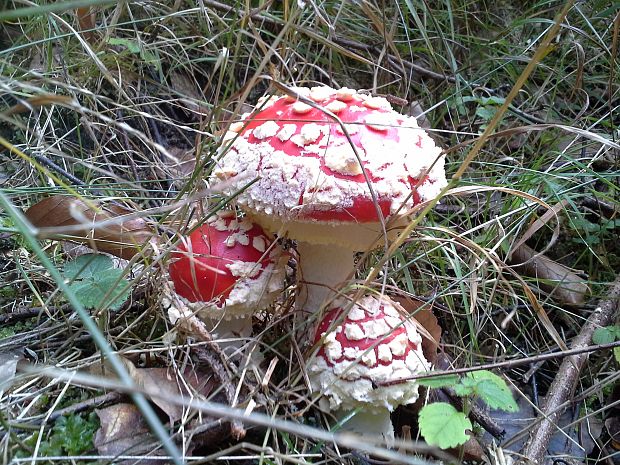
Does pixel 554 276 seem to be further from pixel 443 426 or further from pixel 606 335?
pixel 443 426

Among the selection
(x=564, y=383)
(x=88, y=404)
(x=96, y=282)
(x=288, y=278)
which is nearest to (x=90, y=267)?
(x=96, y=282)

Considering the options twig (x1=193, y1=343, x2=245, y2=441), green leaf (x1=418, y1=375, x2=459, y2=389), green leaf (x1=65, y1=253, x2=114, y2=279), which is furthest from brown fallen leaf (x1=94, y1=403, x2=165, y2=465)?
green leaf (x1=418, y1=375, x2=459, y2=389)

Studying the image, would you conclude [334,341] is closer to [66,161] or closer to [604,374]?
[604,374]

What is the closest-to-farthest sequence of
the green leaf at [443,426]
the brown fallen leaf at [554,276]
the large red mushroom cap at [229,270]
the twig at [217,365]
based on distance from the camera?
the green leaf at [443,426] < the twig at [217,365] < the large red mushroom cap at [229,270] < the brown fallen leaf at [554,276]

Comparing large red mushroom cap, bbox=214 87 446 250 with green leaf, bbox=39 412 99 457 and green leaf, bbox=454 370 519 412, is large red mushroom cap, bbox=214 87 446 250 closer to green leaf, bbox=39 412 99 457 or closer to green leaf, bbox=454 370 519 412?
green leaf, bbox=454 370 519 412

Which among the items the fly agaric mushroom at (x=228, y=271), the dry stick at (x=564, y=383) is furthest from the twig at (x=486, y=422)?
the fly agaric mushroom at (x=228, y=271)

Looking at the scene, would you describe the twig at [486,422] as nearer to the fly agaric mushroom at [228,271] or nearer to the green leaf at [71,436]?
the fly agaric mushroom at [228,271]
